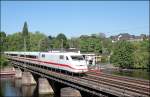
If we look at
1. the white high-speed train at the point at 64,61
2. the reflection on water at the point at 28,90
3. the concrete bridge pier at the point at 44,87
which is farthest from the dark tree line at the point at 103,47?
the concrete bridge pier at the point at 44,87

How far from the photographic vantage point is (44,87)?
5991 centimetres

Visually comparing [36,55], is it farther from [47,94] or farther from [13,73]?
[13,73]

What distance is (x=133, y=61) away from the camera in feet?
378

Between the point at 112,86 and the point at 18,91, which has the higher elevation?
the point at 112,86

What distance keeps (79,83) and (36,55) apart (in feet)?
113

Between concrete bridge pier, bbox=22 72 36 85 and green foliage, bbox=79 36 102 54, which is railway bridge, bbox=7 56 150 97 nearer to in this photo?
concrete bridge pier, bbox=22 72 36 85

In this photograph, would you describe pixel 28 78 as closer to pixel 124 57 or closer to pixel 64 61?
pixel 64 61

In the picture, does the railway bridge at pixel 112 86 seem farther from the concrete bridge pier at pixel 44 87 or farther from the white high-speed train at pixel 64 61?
the concrete bridge pier at pixel 44 87

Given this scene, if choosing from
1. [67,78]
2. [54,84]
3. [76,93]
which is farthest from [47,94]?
[76,93]

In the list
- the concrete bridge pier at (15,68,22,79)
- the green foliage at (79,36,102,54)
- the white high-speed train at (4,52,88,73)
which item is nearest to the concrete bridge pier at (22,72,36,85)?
the white high-speed train at (4,52,88,73)

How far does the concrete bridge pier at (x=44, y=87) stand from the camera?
196ft

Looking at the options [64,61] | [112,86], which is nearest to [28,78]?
[64,61]

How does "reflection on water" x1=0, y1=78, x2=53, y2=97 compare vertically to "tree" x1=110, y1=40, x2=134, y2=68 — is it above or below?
below

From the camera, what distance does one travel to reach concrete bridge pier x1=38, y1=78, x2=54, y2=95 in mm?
59719
